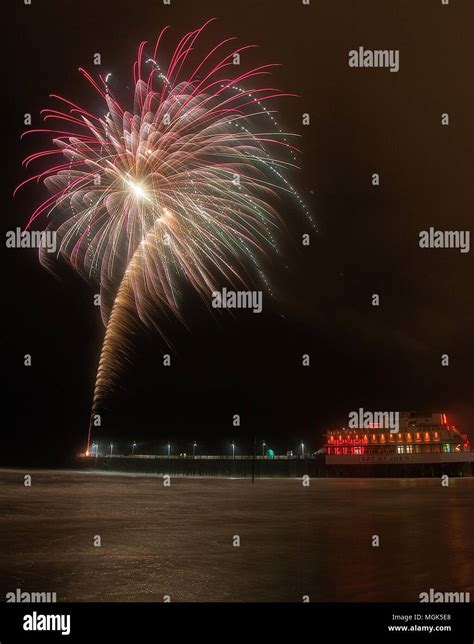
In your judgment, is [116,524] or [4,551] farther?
[116,524]

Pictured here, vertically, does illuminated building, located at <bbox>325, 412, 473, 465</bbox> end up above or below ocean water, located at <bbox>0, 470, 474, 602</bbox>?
below

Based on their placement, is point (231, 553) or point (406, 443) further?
point (406, 443)

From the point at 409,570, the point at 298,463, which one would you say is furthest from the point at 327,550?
the point at 298,463

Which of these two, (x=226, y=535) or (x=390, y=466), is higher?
(x=226, y=535)

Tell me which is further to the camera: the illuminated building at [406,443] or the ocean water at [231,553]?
the illuminated building at [406,443]

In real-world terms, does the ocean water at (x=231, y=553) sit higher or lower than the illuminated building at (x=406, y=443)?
higher

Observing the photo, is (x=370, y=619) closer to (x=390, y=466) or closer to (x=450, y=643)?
(x=450, y=643)

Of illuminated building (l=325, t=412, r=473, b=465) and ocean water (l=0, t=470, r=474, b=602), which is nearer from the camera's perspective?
ocean water (l=0, t=470, r=474, b=602)

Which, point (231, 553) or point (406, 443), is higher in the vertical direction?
point (231, 553)
